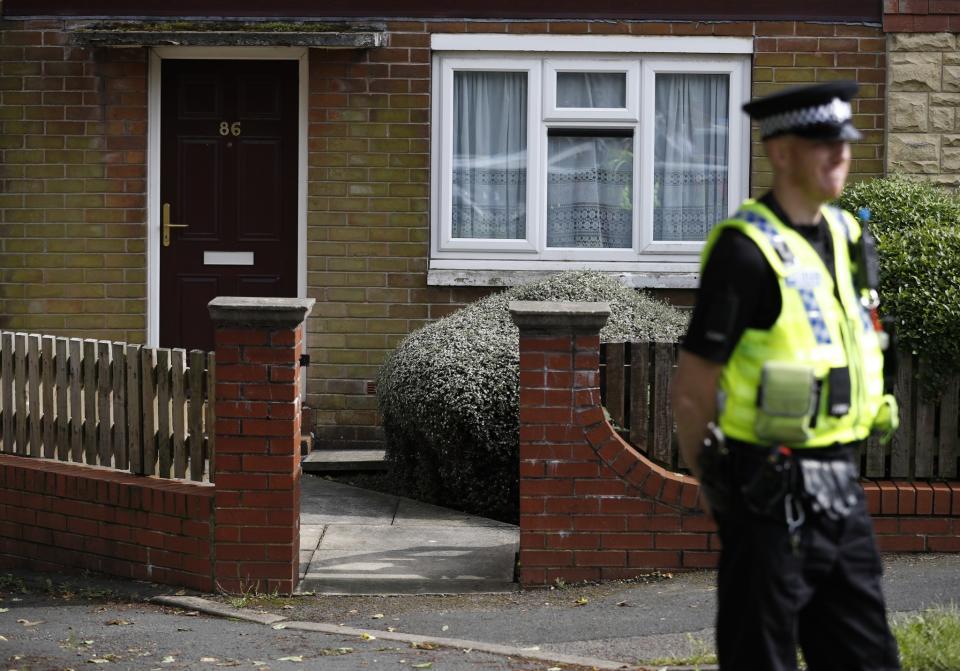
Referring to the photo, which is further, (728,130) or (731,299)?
(728,130)

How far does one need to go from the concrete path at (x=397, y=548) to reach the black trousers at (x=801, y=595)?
3.36 m

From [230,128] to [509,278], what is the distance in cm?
231

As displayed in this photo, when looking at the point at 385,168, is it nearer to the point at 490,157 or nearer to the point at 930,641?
the point at 490,157

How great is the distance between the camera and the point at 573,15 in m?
10.4

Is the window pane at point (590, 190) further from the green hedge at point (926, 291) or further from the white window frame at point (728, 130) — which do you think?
the green hedge at point (926, 291)

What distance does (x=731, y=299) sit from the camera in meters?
3.70

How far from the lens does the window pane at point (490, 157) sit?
10.6m

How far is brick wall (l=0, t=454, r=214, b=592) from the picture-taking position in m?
7.05

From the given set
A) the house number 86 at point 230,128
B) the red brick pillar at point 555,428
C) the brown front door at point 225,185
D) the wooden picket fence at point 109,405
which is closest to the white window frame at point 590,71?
the brown front door at point 225,185

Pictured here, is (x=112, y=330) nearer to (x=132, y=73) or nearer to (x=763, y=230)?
(x=132, y=73)

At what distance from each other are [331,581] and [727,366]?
370 cm

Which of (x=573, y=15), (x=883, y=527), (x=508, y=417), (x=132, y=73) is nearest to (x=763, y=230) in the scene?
(x=883, y=527)

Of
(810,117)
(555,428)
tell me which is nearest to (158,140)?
(555,428)

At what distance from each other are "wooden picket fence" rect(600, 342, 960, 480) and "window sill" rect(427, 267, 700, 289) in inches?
126
